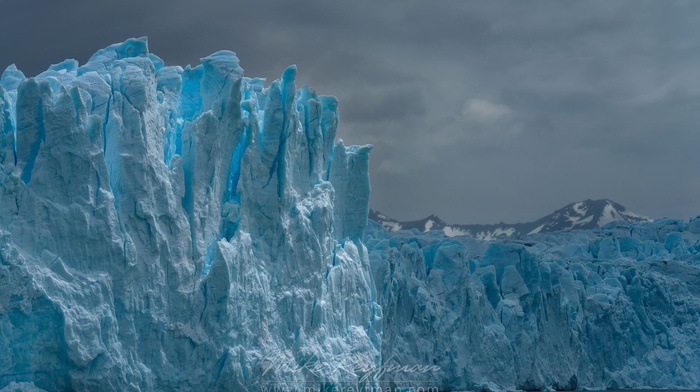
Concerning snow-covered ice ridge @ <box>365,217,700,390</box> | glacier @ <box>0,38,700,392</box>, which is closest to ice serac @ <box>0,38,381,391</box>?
glacier @ <box>0,38,700,392</box>

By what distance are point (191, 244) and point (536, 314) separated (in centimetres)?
2265

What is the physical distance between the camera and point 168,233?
2417 centimetres

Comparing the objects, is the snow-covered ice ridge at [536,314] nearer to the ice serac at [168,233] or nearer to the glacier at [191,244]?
the glacier at [191,244]

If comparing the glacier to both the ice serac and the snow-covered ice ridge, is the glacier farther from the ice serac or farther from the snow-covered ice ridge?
the snow-covered ice ridge

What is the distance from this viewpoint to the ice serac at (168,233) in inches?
853

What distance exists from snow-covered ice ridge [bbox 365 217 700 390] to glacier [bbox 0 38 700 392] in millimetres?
229

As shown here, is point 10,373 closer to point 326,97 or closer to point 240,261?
point 240,261

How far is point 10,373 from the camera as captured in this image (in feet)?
68.5

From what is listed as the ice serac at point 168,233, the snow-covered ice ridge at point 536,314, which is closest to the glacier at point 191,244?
the ice serac at point 168,233

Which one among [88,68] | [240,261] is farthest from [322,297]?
[88,68]

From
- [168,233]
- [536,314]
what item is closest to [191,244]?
[168,233]

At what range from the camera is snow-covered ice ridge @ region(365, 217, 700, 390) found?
38.0 meters

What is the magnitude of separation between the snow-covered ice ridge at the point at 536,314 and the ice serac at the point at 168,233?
734 cm

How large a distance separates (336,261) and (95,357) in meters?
9.92
